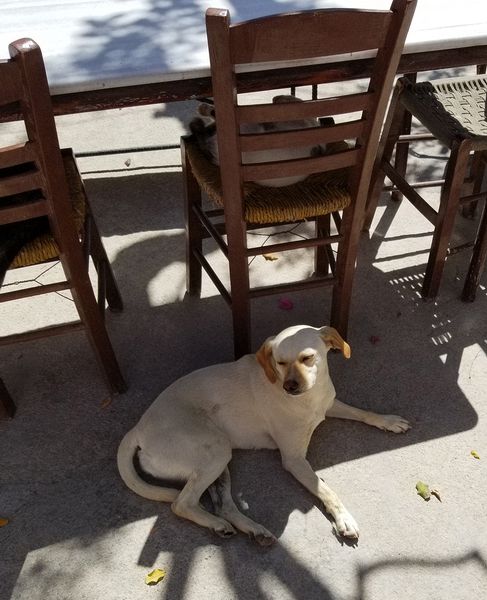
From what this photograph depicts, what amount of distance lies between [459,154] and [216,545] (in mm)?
1755

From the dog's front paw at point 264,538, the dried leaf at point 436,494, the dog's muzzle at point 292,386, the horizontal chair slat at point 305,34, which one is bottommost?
the dried leaf at point 436,494

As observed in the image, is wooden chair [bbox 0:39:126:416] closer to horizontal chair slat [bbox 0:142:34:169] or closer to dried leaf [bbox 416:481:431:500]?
horizontal chair slat [bbox 0:142:34:169]

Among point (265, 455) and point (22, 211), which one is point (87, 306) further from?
point (265, 455)

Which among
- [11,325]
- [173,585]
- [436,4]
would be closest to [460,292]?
[436,4]

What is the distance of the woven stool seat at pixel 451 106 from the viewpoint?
2.69 m

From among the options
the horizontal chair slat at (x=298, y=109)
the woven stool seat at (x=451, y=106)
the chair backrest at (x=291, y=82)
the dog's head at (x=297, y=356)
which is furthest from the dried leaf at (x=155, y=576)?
the woven stool seat at (x=451, y=106)

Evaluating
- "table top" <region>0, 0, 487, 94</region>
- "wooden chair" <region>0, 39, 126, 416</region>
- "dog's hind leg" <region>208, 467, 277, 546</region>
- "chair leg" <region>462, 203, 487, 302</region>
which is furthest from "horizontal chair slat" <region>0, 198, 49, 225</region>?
"chair leg" <region>462, 203, 487, 302</region>

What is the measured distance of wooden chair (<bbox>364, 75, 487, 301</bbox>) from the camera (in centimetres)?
269

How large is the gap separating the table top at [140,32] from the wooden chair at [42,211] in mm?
215

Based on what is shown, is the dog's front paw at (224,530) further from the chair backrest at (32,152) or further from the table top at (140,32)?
the table top at (140,32)

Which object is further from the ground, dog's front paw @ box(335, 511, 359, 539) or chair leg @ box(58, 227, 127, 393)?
chair leg @ box(58, 227, 127, 393)

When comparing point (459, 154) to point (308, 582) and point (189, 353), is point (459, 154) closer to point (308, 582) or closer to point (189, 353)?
point (189, 353)

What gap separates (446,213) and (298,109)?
1053mm

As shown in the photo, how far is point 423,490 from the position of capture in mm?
2281
